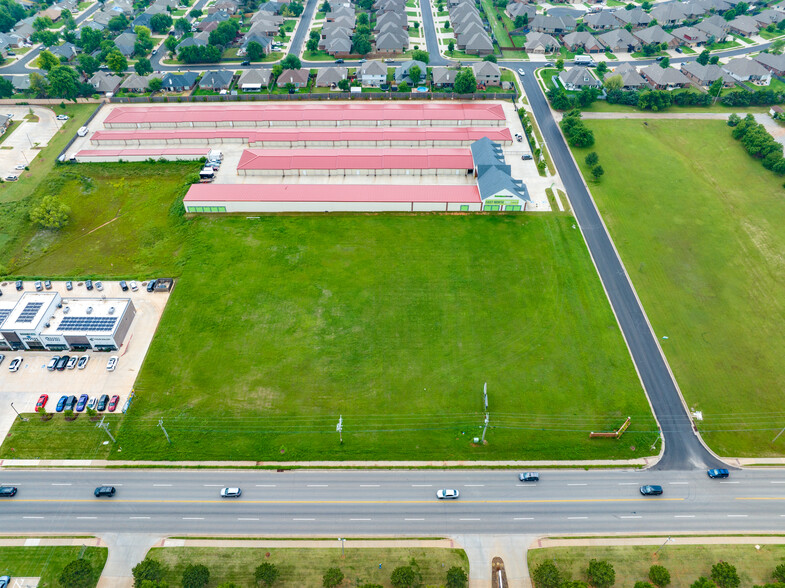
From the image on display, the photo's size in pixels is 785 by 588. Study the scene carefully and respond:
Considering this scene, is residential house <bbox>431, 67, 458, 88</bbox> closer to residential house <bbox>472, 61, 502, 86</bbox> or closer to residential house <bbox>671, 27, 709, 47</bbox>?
residential house <bbox>472, 61, 502, 86</bbox>

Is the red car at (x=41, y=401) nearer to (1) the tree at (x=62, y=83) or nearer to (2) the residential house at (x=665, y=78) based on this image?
(1) the tree at (x=62, y=83)

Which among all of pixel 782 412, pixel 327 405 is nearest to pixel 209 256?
pixel 327 405

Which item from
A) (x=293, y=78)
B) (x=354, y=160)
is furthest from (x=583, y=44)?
(x=354, y=160)

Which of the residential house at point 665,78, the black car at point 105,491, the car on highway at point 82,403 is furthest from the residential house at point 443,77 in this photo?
the black car at point 105,491

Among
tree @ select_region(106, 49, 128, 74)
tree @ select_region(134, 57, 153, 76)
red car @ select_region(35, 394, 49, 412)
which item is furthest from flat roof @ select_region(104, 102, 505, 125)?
red car @ select_region(35, 394, 49, 412)

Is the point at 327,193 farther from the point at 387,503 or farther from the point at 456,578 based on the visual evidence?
the point at 456,578

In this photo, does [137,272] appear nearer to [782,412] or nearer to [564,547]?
[564,547]
